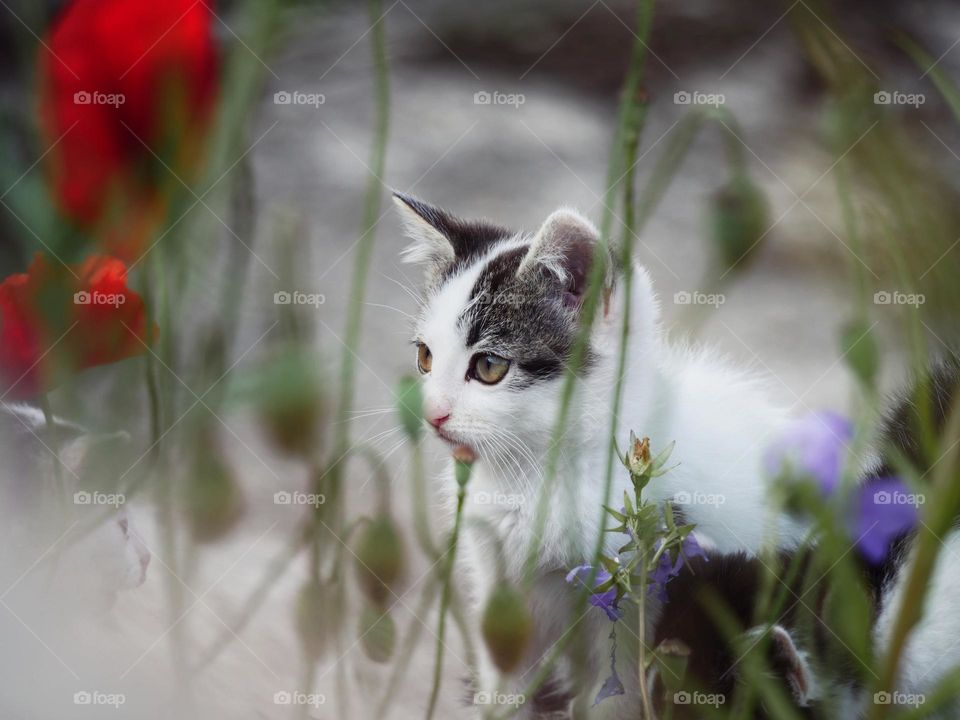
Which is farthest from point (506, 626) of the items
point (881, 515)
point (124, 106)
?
point (124, 106)

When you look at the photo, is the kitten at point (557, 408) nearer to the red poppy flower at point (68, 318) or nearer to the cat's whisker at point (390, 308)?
the cat's whisker at point (390, 308)

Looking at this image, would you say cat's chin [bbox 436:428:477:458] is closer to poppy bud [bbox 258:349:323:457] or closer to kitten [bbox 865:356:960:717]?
poppy bud [bbox 258:349:323:457]

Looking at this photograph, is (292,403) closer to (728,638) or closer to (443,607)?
(443,607)

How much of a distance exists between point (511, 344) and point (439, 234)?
0.14m

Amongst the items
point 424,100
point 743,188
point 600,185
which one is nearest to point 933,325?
point 743,188

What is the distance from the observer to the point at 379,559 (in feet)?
3.13

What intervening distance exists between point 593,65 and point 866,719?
72cm

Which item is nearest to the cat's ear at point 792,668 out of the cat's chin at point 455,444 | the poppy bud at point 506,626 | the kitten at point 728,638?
the kitten at point 728,638

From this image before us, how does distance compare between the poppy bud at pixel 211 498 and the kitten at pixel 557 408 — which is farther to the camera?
the poppy bud at pixel 211 498

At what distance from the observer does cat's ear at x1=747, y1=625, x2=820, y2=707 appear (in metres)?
0.86

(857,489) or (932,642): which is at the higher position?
(857,489)

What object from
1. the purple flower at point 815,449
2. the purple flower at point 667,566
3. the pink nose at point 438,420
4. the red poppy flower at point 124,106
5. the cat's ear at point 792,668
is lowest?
the cat's ear at point 792,668

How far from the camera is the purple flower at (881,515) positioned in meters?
0.90

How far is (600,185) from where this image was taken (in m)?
0.95
